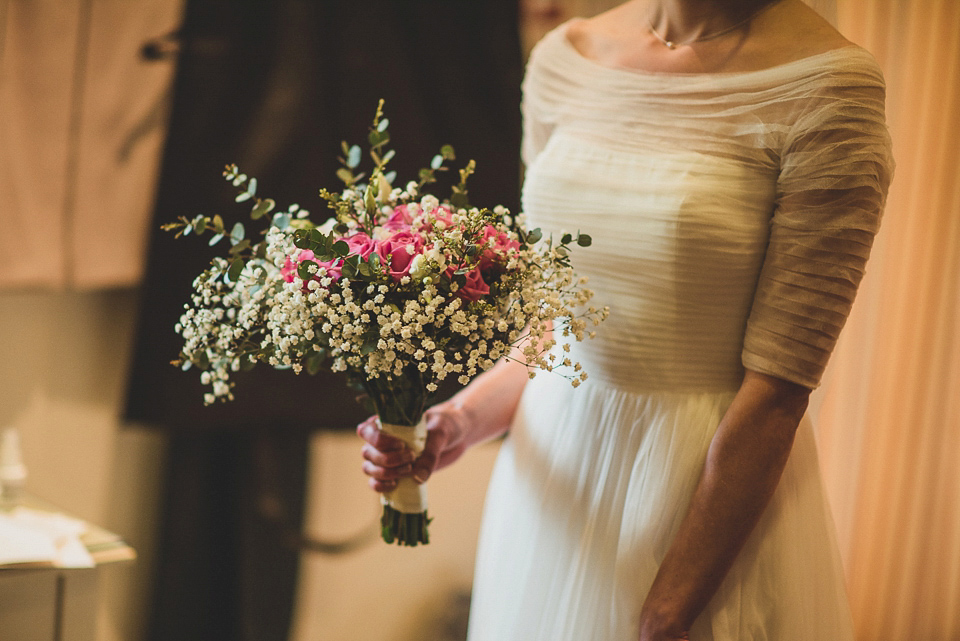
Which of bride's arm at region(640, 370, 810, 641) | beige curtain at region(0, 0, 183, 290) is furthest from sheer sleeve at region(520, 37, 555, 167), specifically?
beige curtain at region(0, 0, 183, 290)

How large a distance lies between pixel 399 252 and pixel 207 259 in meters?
1.06

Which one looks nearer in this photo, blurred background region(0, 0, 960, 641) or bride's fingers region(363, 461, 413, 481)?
bride's fingers region(363, 461, 413, 481)

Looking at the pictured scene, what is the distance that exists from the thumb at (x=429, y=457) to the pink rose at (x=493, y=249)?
34cm

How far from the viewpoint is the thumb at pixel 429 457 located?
117 cm

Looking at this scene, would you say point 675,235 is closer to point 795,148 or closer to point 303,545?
point 795,148

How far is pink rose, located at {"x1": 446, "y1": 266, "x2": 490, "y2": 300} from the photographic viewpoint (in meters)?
0.97

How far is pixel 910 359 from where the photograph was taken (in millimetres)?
1382

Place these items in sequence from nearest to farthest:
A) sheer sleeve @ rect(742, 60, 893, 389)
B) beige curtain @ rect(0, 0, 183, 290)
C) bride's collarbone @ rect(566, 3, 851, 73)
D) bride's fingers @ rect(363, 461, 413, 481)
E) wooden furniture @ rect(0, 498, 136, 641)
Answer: sheer sleeve @ rect(742, 60, 893, 389)
bride's collarbone @ rect(566, 3, 851, 73)
bride's fingers @ rect(363, 461, 413, 481)
wooden furniture @ rect(0, 498, 136, 641)
beige curtain @ rect(0, 0, 183, 290)

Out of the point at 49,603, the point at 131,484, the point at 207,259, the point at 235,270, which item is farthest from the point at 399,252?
the point at 131,484

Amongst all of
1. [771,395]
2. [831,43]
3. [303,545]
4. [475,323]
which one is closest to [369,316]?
[475,323]

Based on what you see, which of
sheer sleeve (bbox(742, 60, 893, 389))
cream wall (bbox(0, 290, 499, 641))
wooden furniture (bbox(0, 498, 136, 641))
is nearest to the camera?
sheer sleeve (bbox(742, 60, 893, 389))

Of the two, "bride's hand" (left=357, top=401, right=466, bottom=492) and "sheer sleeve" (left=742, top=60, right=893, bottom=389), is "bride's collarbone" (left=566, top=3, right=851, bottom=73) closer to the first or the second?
"sheer sleeve" (left=742, top=60, right=893, bottom=389)

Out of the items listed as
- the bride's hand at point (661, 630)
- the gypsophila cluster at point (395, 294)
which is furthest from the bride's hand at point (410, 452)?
the bride's hand at point (661, 630)

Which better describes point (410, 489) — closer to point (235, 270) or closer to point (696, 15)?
→ point (235, 270)
